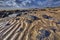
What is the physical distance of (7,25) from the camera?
287cm

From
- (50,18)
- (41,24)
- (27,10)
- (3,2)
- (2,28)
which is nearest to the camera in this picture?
(2,28)

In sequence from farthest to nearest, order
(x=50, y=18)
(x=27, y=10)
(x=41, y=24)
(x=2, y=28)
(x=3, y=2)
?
(x=3, y=2) < (x=27, y=10) < (x=50, y=18) < (x=41, y=24) < (x=2, y=28)

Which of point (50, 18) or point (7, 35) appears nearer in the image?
point (7, 35)

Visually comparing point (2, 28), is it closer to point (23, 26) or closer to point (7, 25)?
point (7, 25)

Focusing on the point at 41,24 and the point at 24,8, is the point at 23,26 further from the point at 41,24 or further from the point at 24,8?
the point at 24,8

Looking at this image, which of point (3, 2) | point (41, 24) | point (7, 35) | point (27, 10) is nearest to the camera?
point (7, 35)

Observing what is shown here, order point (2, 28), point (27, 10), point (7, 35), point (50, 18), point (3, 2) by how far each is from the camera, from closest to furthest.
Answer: point (7, 35) → point (2, 28) → point (50, 18) → point (27, 10) → point (3, 2)

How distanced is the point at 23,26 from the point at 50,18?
0.69 meters

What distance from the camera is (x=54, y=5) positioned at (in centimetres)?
423

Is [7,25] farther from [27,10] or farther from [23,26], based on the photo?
[27,10]

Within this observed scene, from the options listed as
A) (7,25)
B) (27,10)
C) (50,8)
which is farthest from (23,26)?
(50,8)

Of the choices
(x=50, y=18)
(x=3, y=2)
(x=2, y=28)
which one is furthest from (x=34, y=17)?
(x=3, y=2)

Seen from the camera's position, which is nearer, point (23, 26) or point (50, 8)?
point (23, 26)

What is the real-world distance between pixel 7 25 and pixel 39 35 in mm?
685
